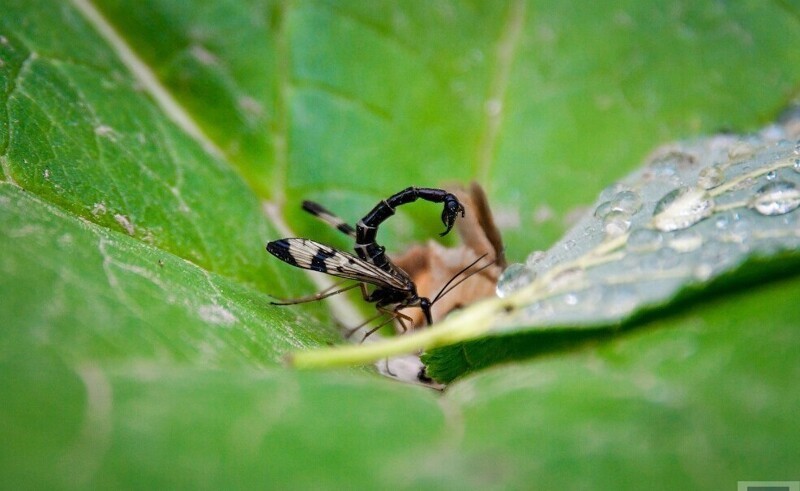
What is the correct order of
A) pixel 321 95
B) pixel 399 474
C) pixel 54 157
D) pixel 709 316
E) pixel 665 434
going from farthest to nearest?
pixel 321 95, pixel 54 157, pixel 709 316, pixel 665 434, pixel 399 474

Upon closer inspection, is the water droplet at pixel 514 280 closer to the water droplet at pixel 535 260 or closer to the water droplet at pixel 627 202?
the water droplet at pixel 535 260

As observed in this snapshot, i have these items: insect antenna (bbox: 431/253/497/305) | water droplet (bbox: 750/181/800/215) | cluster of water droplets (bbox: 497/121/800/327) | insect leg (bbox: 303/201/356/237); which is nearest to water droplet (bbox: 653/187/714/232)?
cluster of water droplets (bbox: 497/121/800/327)

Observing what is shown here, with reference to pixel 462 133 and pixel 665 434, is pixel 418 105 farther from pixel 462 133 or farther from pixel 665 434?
Result: pixel 665 434

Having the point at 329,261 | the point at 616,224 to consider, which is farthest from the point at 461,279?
the point at 616,224

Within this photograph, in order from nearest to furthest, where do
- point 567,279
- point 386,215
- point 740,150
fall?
1. point 567,279
2. point 740,150
3. point 386,215

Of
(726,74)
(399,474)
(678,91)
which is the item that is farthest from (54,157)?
(726,74)

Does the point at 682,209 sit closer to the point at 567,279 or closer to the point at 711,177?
the point at 711,177
